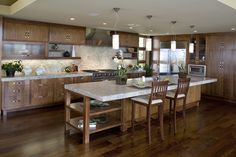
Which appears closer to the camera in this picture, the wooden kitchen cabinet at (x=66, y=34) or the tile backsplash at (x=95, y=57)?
the wooden kitchen cabinet at (x=66, y=34)

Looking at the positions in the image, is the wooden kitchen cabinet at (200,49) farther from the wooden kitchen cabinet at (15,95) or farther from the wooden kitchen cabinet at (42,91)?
the wooden kitchen cabinet at (15,95)

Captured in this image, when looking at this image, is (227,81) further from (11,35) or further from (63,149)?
(11,35)

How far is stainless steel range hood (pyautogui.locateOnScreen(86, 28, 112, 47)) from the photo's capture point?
274 inches

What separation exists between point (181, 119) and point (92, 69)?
355cm

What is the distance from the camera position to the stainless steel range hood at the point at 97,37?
22.9 ft

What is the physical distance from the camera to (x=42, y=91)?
5715mm

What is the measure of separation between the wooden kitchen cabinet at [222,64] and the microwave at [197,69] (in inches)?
6.6

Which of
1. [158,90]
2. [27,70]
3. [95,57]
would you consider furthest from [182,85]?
[27,70]

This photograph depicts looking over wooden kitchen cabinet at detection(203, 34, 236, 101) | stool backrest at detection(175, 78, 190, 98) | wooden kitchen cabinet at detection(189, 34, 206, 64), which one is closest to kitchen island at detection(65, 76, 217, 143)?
stool backrest at detection(175, 78, 190, 98)

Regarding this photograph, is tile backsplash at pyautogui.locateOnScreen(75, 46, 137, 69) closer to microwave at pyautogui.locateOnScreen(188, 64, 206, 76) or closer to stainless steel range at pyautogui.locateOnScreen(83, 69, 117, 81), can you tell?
stainless steel range at pyautogui.locateOnScreen(83, 69, 117, 81)

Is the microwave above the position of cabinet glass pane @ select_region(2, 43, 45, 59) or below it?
below

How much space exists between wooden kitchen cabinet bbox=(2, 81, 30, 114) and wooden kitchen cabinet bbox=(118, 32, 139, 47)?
148 inches

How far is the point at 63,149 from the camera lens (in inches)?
134

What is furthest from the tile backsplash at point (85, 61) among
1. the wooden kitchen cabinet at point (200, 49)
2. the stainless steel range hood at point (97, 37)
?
the wooden kitchen cabinet at point (200, 49)
